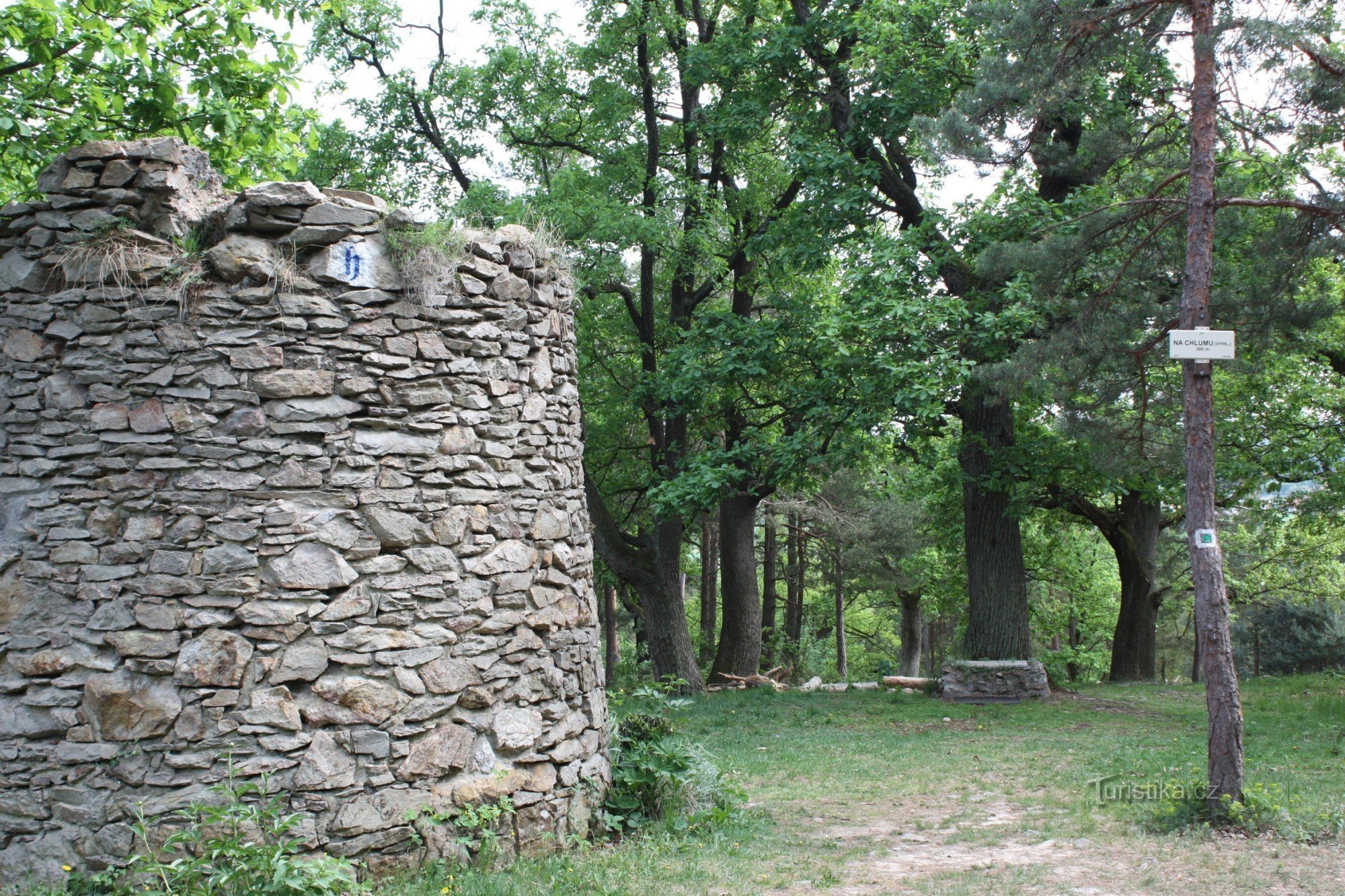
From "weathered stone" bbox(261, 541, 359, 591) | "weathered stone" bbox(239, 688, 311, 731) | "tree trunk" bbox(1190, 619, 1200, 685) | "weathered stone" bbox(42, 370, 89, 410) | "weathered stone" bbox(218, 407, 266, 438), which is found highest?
"weathered stone" bbox(42, 370, 89, 410)

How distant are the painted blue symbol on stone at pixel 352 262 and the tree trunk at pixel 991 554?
9.82 metres

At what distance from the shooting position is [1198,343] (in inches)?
252

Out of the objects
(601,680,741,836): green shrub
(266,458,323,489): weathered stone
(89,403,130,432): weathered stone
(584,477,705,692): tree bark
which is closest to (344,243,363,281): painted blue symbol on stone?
(266,458,323,489): weathered stone

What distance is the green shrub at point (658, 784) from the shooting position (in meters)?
6.14

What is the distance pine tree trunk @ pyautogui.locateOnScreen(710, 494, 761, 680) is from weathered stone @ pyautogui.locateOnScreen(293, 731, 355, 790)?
1118 centimetres

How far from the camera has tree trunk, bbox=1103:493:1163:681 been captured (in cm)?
1733

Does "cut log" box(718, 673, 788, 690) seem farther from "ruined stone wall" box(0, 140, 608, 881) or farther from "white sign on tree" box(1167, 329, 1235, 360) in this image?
"ruined stone wall" box(0, 140, 608, 881)

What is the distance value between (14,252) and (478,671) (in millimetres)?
3300

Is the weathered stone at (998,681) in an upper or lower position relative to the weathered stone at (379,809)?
lower

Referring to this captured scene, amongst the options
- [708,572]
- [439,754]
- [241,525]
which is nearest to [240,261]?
[241,525]

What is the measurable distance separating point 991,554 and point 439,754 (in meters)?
10.4

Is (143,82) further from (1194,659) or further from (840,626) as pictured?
(1194,659)

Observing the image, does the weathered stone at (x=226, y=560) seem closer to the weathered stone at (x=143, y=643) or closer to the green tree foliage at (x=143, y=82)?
the weathered stone at (x=143, y=643)

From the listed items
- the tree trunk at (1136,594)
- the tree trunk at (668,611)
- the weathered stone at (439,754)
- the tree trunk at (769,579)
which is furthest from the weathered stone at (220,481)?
the tree trunk at (769,579)
